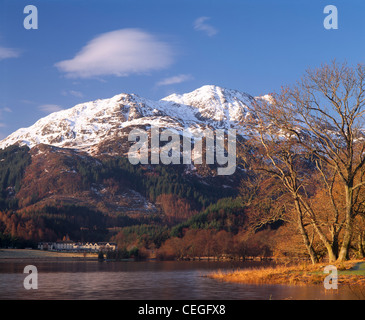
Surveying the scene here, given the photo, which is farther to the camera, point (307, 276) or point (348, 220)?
point (348, 220)

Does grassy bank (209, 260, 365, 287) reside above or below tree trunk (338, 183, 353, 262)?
below

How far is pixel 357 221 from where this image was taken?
5372cm

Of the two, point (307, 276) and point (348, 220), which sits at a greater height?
point (348, 220)

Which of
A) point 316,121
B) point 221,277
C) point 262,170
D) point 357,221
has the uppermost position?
point 316,121

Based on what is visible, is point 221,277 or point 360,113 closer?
point 360,113

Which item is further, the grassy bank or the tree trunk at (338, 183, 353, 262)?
the tree trunk at (338, 183, 353, 262)

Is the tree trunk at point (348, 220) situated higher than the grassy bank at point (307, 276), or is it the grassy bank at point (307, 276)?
the tree trunk at point (348, 220)

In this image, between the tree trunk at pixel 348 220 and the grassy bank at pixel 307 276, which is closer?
the grassy bank at pixel 307 276
